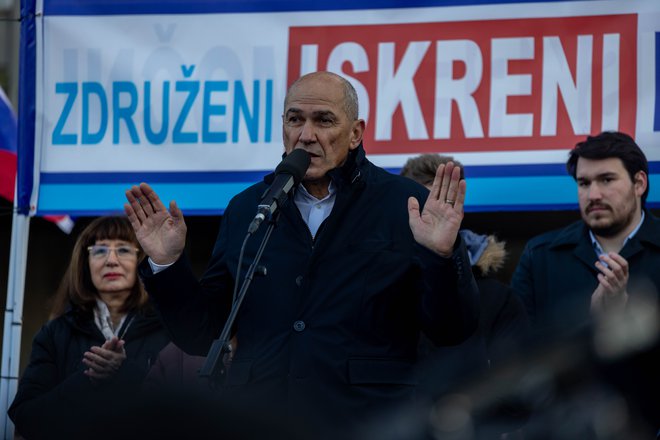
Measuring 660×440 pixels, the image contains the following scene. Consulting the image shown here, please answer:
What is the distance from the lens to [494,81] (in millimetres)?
5070

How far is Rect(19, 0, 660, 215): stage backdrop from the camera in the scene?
500cm

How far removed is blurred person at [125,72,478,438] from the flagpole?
2.05 m

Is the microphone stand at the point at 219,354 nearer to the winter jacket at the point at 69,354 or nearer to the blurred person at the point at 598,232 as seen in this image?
the winter jacket at the point at 69,354

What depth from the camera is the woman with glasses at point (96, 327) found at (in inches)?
161

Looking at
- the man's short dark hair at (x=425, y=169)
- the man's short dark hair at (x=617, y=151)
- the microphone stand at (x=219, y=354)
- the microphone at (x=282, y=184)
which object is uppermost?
the man's short dark hair at (x=617, y=151)

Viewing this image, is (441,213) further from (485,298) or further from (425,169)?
(425,169)

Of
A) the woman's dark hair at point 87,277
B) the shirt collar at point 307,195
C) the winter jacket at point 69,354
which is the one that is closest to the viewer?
the shirt collar at point 307,195

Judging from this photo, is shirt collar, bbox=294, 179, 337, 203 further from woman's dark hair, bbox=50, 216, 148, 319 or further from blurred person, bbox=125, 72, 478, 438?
woman's dark hair, bbox=50, 216, 148, 319

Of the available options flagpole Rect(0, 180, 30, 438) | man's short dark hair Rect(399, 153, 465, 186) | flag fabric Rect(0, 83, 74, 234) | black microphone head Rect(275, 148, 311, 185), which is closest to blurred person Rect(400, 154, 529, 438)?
man's short dark hair Rect(399, 153, 465, 186)

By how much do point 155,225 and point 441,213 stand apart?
86 cm

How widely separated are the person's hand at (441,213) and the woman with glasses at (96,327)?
4.58 ft

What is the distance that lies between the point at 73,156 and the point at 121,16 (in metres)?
0.72

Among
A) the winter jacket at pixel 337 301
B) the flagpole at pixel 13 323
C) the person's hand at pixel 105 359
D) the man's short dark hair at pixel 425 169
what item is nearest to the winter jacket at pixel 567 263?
the man's short dark hair at pixel 425 169

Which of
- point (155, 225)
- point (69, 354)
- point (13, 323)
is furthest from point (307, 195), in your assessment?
point (13, 323)
